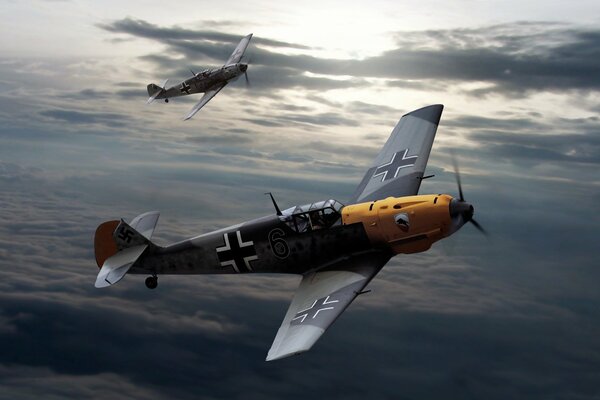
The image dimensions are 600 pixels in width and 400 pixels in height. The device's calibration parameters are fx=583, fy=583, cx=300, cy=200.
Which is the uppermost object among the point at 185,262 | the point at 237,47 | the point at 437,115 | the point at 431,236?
the point at 237,47

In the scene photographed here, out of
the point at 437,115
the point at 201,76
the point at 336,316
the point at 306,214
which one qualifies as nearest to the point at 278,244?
the point at 306,214

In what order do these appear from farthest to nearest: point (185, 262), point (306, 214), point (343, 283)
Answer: point (185, 262)
point (306, 214)
point (343, 283)

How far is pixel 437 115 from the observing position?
78.7 feet

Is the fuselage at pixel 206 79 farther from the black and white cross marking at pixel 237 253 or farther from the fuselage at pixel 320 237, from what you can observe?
the black and white cross marking at pixel 237 253

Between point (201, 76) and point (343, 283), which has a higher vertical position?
point (201, 76)

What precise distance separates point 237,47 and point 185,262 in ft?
88.0

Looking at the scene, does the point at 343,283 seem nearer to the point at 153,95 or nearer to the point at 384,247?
the point at 384,247

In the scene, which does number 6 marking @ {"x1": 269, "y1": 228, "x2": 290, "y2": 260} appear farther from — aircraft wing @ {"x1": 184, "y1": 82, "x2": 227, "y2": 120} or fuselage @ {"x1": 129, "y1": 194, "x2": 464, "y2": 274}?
aircraft wing @ {"x1": 184, "y1": 82, "x2": 227, "y2": 120}

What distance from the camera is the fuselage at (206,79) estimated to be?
39.2 metres

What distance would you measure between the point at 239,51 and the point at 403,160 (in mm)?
23743

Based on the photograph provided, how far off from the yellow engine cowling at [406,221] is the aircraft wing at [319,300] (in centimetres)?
70

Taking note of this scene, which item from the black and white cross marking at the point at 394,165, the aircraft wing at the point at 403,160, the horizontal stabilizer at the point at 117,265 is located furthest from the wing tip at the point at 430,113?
the horizontal stabilizer at the point at 117,265

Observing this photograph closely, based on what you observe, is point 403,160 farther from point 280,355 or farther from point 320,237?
point 280,355

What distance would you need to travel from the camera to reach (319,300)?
1650 cm
